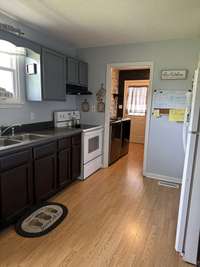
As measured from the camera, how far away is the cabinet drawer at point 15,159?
186 centimetres

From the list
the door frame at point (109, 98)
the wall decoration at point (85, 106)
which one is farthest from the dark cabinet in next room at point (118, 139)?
the wall decoration at point (85, 106)

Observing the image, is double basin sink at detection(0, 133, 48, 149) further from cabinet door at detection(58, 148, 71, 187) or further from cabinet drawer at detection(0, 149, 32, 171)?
cabinet door at detection(58, 148, 71, 187)

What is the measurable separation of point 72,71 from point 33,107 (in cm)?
100

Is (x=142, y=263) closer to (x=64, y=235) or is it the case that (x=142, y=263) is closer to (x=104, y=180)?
(x=64, y=235)

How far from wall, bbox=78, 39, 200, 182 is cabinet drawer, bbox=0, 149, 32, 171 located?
233 cm

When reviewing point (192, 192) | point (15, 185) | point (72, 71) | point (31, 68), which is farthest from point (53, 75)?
point (192, 192)

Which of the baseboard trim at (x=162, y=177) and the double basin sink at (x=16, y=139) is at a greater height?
the double basin sink at (x=16, y=139)

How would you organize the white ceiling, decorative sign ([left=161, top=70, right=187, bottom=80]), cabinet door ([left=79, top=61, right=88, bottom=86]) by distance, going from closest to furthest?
the white ceiling < decorative sign ([left=161, top=70, right=187, bottom=80]) < cabinet door ([left=79, top=61, right=88, bottom=86])

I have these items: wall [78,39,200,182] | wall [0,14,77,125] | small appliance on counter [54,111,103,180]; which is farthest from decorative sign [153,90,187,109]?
wall [0,14,77,125]

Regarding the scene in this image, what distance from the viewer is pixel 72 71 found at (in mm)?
3416

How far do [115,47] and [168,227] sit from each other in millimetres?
3223

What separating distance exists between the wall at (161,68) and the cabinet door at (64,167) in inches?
63.3

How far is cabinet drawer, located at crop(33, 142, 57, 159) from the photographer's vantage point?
229 cm

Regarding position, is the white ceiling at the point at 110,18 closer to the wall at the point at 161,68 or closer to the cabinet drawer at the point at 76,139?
the wall at the point at 161,68
